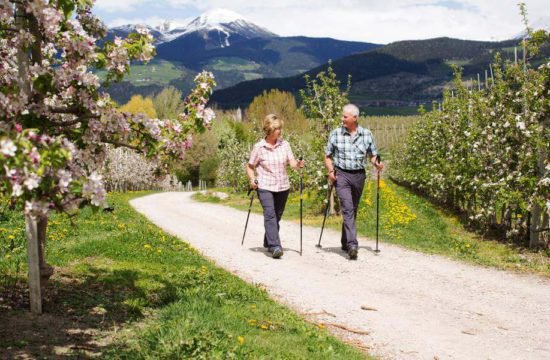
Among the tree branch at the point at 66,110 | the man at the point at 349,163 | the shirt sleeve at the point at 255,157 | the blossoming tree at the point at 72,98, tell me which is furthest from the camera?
the shirt sleeve at the point at 255,157

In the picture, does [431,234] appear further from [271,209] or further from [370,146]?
[271,209]

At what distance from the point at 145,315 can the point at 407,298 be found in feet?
14.2

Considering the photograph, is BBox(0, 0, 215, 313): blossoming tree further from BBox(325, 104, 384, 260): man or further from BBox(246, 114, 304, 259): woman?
BBox(325, 104, 384, 260): man

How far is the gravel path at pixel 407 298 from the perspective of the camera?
7.06 metres

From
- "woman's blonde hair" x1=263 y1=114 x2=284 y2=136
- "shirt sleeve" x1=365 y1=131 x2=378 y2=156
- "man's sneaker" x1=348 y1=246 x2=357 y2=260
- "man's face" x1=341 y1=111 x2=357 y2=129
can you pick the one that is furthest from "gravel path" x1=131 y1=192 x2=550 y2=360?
"man's face" x1=341 y1=111 x2=357 y2=129

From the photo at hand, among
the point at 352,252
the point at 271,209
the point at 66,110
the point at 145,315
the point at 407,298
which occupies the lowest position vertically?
the point at 407,298

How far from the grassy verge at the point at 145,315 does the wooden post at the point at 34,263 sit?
0.18 metres

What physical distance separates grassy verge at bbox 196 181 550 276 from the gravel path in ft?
2.66

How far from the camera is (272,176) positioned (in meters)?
12.5

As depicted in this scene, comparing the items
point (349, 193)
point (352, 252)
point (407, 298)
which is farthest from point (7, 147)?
point (349, 193)

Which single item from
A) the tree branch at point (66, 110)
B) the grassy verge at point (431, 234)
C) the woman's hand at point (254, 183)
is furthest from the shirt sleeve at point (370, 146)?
the tree branch at point (66, 110)

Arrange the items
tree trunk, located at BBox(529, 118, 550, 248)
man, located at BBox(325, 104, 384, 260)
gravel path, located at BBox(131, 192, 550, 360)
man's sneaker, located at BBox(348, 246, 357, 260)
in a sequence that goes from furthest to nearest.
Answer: tree trunk, located at BBox(529, 118, 550, 248), man, located at BBox(325, 104, 384, 260), man's sneaker, located at BBox(348, 246, 357, 260), gravel path, located at BBox(131, 192, 550, 360)

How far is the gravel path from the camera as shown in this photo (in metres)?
7.06

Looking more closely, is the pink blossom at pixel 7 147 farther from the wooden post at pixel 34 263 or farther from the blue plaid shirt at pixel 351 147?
the blue plaid shirt at pixel 351 147
